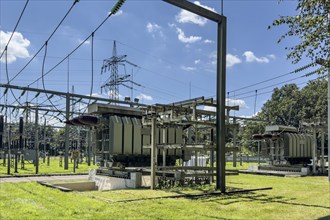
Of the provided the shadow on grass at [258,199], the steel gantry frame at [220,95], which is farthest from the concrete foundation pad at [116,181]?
the shadow on grass at [258,199]

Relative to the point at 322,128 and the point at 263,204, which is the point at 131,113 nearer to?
the point at 263,204

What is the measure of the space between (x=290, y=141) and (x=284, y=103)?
→ 41.7m

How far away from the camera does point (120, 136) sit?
14.6 meters

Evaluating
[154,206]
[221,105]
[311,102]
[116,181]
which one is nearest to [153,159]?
[116,181]

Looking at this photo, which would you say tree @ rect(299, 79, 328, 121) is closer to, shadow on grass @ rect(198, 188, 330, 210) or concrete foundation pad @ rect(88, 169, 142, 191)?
concrete foundation pad @ rect(88, 169, 142, 191)

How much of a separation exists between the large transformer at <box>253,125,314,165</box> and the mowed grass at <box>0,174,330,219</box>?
43.4 feet

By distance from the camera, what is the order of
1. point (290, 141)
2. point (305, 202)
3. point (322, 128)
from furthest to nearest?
point (290, 141), point (322, 128), point (305, 202)

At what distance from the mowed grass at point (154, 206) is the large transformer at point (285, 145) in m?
13.2

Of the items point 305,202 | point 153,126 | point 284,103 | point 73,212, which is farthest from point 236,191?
point 284,103

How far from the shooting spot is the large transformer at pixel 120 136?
47.7ft

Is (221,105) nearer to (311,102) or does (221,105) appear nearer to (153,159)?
(153,159)

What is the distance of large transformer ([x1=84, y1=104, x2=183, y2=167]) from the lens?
14.5 meters

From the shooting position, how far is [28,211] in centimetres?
837

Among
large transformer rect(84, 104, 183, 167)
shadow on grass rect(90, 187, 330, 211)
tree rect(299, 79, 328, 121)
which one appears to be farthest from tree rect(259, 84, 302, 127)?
shadow on grass rect(90, 187, 330, 211)
